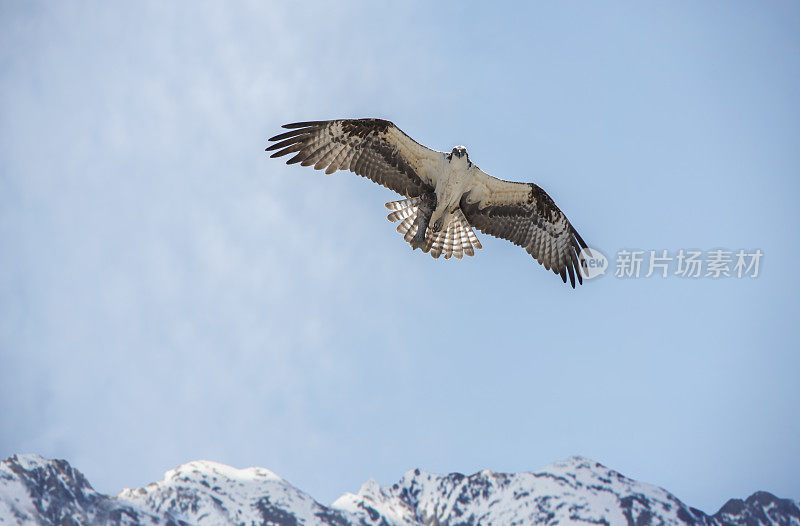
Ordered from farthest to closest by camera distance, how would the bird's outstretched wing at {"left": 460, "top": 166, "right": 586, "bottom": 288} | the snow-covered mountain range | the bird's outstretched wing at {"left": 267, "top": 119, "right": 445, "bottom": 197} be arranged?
1. the snow-covered mountain range
2. the bird's outstretched wing at {"left": 460, "top": 166, "right": 586, "bottom": 288}
3. the bird's outstretched wing at {"left": 267, "top": 119, "right": 445, "bottom": 197}

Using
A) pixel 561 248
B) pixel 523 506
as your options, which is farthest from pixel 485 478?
pixel 561 248

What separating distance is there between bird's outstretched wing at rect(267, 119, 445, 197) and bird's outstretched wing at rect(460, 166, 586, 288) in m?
1.27

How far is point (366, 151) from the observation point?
16.5 m

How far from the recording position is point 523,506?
17438 cm

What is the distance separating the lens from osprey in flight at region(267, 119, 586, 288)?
16172 millimetres

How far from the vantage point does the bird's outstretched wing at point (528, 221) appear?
1734 cm

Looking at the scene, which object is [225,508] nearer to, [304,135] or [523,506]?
[523,506]

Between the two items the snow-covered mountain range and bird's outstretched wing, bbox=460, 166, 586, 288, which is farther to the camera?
the snow-covered mountain range

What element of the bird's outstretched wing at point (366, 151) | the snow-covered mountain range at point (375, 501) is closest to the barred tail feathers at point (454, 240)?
the bird's outstretched wing at point (366, 151)

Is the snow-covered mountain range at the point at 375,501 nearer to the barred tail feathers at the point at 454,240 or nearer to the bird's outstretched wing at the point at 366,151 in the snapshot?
the barred tail feathers at the point at 454,240

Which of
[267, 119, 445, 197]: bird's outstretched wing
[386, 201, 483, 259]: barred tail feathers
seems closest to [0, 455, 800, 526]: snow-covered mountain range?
[386, 201, 483, 259]: barred tail feathers

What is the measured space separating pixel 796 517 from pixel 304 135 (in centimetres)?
18451

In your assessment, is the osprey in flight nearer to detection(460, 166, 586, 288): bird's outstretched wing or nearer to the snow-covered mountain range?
detection(460, 166, 586, 288): bird's outstretched wing

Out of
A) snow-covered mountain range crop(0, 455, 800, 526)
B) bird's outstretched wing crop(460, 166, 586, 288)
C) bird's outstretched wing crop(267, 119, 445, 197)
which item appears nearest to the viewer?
bird's outstretched wing crop(267, 119, 445, 197)
